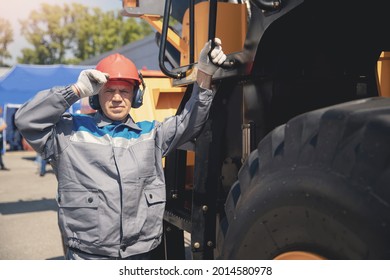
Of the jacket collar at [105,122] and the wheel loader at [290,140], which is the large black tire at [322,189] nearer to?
the wheel loader at [290,140]

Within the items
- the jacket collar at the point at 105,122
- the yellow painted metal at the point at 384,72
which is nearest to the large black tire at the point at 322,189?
the jacket collar at the point at 105,122

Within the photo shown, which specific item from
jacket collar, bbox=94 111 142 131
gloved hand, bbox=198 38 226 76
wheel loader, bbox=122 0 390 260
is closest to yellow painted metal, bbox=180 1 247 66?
wheel loader, bbox=122 0 390 260

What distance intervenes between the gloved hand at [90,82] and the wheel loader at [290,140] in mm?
386

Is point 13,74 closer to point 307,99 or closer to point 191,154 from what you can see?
point 191,154

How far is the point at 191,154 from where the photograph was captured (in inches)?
116

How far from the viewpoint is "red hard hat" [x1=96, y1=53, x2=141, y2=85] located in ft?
7.03

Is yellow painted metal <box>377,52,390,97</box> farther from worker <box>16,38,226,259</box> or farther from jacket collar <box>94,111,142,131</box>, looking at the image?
jacket collar <box>94,111,142,131</box>

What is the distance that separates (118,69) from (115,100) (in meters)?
0.15

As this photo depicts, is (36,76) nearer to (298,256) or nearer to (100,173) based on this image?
(100,173)

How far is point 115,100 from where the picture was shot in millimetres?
2154

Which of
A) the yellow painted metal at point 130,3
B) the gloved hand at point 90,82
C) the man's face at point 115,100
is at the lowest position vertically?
the man's face at point 115,100

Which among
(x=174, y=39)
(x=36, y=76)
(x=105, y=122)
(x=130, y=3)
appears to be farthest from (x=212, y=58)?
(x=36, y=76)

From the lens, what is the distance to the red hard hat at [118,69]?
7.03 ft

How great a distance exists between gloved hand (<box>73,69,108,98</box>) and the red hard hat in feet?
0.32
